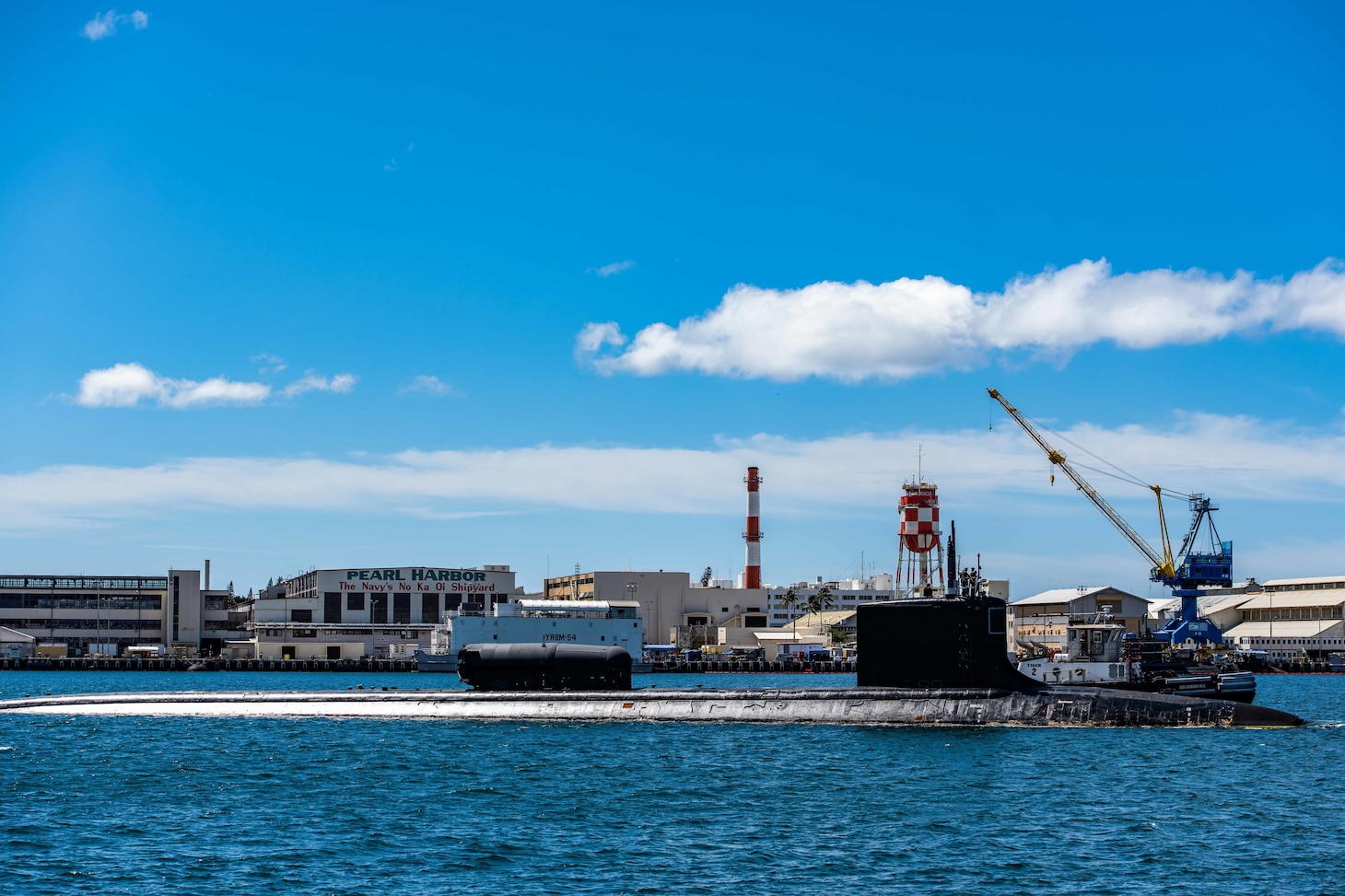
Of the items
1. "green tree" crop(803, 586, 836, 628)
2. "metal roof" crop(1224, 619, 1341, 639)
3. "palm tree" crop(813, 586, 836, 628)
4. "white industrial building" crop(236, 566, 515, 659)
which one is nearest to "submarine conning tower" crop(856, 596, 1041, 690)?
"white industrial building" crop(236, 566, 515, 659)

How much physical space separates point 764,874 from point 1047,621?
102779 millimetres

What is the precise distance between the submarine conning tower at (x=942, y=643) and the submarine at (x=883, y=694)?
0.02 metres

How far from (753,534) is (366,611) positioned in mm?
36719

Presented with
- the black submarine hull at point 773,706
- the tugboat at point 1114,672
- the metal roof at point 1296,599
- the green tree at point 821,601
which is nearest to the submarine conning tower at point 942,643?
the black submarine hull at point 773,706

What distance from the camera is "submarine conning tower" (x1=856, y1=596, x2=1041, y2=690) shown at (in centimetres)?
3431

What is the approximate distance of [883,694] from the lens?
3469 centimetres

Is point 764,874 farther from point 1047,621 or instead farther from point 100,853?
point 1047,621

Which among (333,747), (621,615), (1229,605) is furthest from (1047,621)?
(333,747)

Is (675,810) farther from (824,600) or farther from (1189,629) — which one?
(824,600)

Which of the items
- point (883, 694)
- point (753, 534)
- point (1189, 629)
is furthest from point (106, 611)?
point (883, 694)

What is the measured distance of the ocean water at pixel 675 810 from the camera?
755 inches

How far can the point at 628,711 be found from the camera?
123ft

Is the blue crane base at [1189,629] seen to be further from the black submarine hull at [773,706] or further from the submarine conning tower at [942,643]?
the submarine conning tower at [942,643]

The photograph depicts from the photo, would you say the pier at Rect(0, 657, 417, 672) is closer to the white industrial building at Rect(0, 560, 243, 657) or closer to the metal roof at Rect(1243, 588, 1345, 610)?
the white industrial building at Rect(0, 560, 243, 657)
